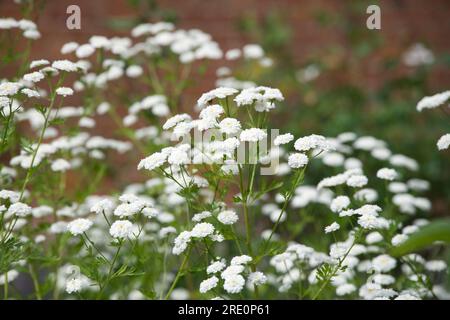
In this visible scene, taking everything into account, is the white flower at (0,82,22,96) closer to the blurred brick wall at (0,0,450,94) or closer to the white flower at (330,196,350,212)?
the white flower at (330,196,350,212)

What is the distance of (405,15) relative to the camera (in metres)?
4.30

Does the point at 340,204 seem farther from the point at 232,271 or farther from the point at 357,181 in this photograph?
the point at 232,271

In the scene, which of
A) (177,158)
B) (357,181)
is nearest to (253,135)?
(177,158)

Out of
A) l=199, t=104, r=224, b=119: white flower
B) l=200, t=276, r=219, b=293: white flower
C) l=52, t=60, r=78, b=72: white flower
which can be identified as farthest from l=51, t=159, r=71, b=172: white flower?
l=200, t=276, r=219, b=293: white flower

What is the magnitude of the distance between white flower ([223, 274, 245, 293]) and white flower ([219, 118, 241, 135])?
0.37 metres

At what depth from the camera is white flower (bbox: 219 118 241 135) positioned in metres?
A: 1.63

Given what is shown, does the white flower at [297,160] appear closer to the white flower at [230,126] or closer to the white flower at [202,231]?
the white flower at [230,126]

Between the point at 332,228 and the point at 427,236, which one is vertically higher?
the point at 332,228

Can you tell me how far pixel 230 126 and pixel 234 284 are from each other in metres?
0.41

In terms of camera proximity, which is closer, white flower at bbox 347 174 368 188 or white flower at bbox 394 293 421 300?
white flower at bbox 394 293 421 300

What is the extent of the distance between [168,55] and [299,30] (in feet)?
5.23

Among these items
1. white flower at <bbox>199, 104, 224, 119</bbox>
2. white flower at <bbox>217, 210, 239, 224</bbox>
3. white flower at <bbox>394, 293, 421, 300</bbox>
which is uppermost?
white flower at <bbox>199, 104, 224, 119</bbox>

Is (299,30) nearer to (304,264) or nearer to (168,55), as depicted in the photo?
(168,55)

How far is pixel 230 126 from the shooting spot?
5.39 ft
